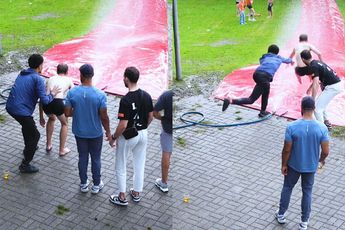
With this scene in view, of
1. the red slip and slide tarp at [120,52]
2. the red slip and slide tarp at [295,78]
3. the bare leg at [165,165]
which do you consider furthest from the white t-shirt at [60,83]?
the red slip and slide tarp at [295,78]

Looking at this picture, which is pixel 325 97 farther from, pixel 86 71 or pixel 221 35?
pixel 221 35

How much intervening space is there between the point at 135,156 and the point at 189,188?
42.5 inches

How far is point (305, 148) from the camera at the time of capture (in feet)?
20.4

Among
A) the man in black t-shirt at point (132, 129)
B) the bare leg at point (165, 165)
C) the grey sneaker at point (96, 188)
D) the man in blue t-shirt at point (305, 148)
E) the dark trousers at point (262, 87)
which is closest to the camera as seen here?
the man in blue t-shirt at point (305, 148)

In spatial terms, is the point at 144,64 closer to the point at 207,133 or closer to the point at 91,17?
the point at 207,133

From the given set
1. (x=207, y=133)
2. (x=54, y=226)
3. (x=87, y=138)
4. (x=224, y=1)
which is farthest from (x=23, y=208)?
(x=224, y=1)

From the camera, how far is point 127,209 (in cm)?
686

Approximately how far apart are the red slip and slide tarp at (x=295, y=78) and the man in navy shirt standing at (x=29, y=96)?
164 inches

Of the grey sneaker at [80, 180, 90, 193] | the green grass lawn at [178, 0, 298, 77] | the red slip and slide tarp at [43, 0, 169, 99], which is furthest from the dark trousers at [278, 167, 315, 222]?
the green grass lawn at [178, 0, 298, 77]

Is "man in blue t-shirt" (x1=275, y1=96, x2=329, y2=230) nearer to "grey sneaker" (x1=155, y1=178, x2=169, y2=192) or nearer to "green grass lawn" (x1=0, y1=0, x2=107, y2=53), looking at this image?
"grey sneaker" (x1=155, y1=178, x2=169, y2=192)

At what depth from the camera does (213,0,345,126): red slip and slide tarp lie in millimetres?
9977

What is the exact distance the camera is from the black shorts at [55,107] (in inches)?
301

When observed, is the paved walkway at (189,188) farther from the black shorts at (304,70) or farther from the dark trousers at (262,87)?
the black shorts at (304,70)

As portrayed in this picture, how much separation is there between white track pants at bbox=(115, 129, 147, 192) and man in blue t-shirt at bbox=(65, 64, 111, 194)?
0.26m
